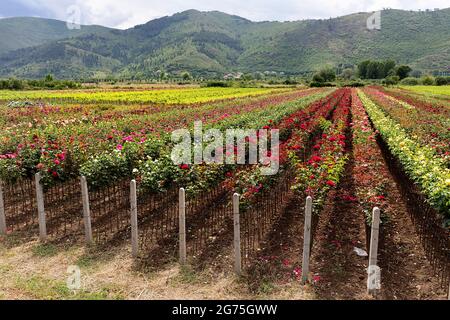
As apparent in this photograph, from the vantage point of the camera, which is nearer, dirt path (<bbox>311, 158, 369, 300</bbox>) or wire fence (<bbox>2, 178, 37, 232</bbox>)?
dirt path (<bbox>311, 158, 369, 300</bbox>)

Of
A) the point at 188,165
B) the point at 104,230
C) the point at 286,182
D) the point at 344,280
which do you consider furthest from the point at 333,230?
the point at 104,230

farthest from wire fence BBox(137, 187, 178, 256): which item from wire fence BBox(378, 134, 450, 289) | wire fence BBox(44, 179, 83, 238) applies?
wire fence BBox(378, 134, 450, 289)

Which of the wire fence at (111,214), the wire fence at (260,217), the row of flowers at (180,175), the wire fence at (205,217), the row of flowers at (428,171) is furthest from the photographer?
the row of flowers at (180,175)

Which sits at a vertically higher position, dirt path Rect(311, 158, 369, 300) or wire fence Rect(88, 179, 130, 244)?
wire fence Rect(88, 179, 130, 244)

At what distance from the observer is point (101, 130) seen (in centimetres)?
1330

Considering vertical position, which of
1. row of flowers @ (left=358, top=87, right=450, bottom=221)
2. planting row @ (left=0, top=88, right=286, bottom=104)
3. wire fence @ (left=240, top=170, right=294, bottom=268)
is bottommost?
wire fence @ (left=240, top=170, right=294, bottom=268)

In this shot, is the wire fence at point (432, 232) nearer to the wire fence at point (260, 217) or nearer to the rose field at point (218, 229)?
the rose field at point (218, 229)

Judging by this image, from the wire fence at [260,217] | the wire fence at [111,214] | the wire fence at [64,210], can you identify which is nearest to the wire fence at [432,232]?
the wire fence at [260,217]

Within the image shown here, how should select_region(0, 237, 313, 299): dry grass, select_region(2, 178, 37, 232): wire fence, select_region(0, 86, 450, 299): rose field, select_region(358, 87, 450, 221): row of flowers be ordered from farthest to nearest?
1. select_region(2, 178, 37, 232): wire fence
2. select_region(358, 87, 450, 221): row of flowers
3. select_region(0, 86, 450, 299): rose field
4. select_region(0, 237, 313, 299): dry grass

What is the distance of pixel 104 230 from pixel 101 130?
24.0 feet

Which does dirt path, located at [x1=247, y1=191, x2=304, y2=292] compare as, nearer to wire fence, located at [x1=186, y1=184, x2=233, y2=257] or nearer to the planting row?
wire fence, located at [x1=186, y1=184, x2=233, y2=257]

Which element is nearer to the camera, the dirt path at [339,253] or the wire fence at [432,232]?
the dirt path at [339,253]

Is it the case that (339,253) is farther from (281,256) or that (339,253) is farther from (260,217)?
(260,217)

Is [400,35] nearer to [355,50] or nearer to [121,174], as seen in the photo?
[355,50]
